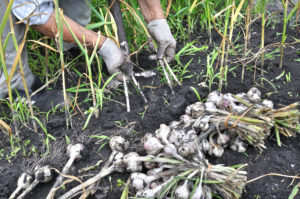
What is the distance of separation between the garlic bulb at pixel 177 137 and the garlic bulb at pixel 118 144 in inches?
8.9

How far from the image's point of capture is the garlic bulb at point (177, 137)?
60.1 inches

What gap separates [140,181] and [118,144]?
25 centimetres

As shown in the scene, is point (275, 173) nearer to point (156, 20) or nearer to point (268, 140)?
point (268, 140)

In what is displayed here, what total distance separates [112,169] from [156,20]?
1062mm

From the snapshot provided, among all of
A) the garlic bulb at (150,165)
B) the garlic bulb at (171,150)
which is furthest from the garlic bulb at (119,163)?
the garlic bulb at (171,150)

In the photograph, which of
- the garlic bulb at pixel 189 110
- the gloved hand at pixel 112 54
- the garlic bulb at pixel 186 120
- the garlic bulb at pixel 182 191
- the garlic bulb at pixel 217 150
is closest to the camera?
the garlic bulb at pixel 182 191

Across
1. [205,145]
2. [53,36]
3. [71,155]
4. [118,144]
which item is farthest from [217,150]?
[53,36]

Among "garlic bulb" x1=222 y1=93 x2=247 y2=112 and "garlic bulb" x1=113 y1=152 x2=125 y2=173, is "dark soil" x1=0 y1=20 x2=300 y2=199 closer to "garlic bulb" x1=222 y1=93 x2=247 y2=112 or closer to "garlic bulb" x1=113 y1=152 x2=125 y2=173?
"garlic bulb" x1=113 y1=152 x2=125 y2=173

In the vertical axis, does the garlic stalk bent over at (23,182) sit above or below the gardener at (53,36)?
below

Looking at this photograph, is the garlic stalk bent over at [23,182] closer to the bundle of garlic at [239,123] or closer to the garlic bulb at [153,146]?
the garlic bulb at [153,146]

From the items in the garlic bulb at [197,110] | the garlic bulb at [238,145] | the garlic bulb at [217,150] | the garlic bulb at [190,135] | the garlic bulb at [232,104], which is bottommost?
the garlic bulb at [238,145]

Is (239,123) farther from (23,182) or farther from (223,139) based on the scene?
(23,182)

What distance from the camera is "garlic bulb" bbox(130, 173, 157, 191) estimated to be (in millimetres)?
1383

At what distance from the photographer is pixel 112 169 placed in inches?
58.2
